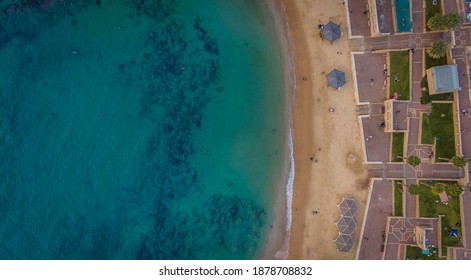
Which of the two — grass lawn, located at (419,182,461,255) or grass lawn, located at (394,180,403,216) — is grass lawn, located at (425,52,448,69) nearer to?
grass lawn, located at (419,182,461,255)

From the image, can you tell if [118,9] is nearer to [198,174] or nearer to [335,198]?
[198,174]

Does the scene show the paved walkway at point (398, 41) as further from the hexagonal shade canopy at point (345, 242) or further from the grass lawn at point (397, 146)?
the hexagonal shade canopy at point (345, 242)

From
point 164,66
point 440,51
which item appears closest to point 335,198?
point 440,51

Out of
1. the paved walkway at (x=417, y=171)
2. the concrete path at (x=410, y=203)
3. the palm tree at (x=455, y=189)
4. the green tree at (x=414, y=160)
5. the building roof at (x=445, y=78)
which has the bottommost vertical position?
the concrete path at (x=410, y=203)

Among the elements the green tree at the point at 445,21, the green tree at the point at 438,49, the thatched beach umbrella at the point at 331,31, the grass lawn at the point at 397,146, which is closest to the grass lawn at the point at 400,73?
the green tree at the point at 438,49

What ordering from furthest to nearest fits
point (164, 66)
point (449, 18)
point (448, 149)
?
point (164, 66)
point (448, 149)
point (449, 18)

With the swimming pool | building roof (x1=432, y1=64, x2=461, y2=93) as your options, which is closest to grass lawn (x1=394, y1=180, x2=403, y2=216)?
building roof (x1=432, y1=64, x2=461, y2=93)

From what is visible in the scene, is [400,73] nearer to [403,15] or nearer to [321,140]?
[403,15]
